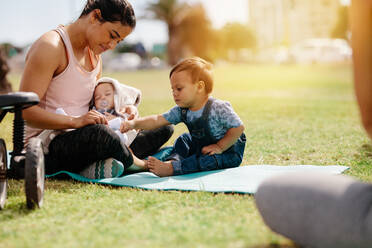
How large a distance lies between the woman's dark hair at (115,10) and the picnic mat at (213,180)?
121cm

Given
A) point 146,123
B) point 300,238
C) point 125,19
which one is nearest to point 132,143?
point 146,123

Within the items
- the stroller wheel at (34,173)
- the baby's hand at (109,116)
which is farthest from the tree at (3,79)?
the stroller wheel at (34,173)

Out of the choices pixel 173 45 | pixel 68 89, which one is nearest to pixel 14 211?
pixel 68 89

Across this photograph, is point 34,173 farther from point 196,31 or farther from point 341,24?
point 341,24

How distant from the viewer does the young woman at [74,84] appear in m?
3.19

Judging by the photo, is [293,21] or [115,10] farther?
[293,21]

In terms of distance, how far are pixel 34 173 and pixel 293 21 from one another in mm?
103030

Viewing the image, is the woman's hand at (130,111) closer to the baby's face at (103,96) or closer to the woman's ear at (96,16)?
the baby's face at (103,96)

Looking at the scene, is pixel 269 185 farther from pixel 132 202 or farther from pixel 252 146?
pixel 252 146

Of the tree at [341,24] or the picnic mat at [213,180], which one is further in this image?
the tree at [341,24]

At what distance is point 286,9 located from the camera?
9988 cm

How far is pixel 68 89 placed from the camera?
3.46 meters

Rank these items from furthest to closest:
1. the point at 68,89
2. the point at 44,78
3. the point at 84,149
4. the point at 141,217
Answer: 1. the point at 68,89
2. the point at 84,149
3. the point at 44,78
4. the point at 141,217

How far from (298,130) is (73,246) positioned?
429 cm
